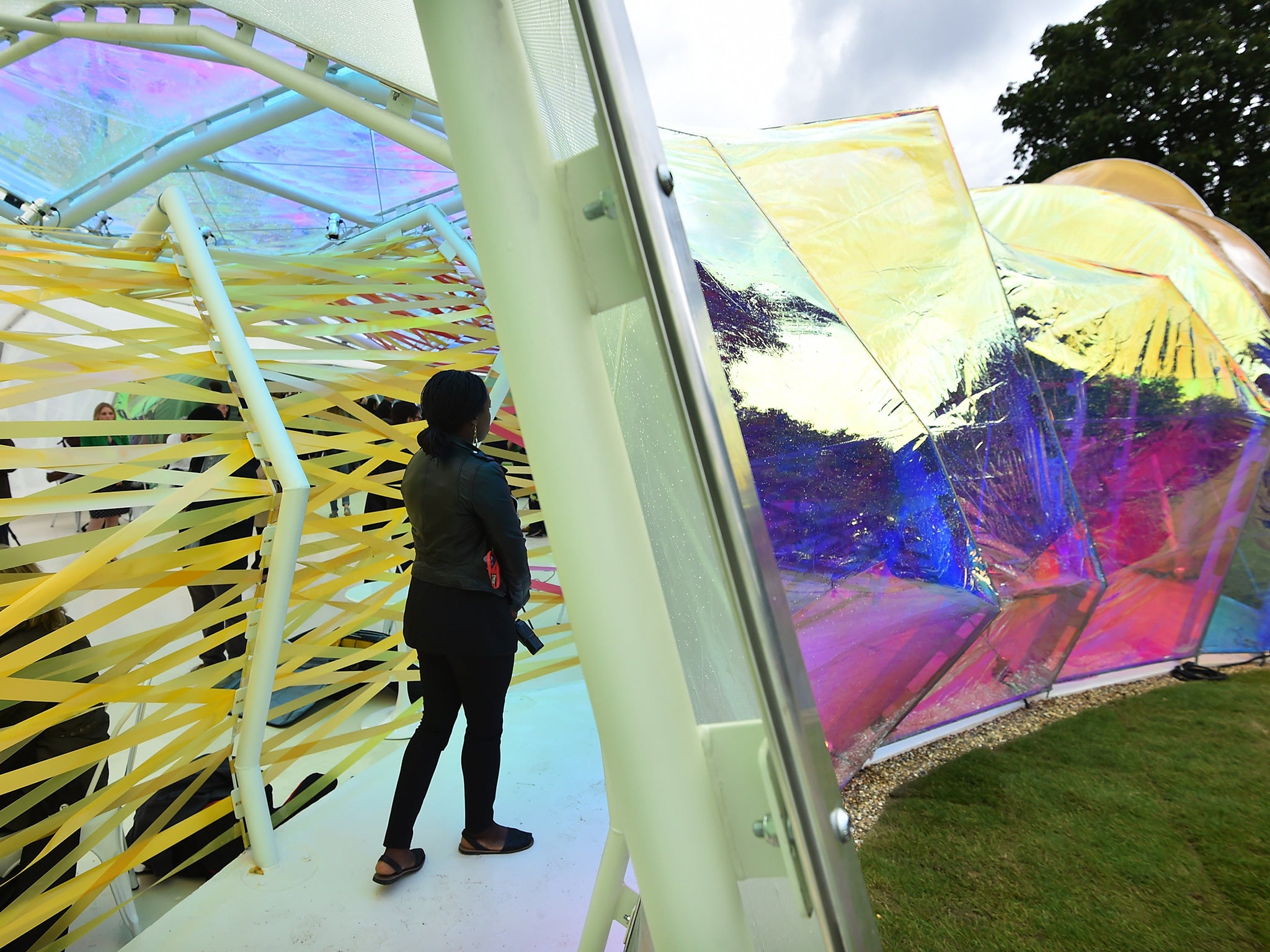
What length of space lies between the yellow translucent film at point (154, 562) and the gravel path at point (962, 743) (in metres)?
2.10

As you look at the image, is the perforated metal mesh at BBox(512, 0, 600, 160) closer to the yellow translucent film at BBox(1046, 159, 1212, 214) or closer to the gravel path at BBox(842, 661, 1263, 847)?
the gravel path at BBox(842, 661, 1263, 847)

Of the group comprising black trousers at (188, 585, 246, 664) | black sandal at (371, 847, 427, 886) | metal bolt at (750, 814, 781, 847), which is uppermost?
black trousers at (188, 585, 246, 664)

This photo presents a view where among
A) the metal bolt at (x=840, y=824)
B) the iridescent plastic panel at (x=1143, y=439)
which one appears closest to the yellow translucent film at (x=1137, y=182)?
the iridescent plastic panel at (x=1143, y=439)

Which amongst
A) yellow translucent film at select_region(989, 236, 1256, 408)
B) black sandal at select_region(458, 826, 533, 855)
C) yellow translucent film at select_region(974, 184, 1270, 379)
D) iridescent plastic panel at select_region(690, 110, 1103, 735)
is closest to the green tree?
yellow translucent film at select_region(974, 184, 1270, 379)

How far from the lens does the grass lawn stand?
2434 millimetres

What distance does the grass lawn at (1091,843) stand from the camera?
2.43 m

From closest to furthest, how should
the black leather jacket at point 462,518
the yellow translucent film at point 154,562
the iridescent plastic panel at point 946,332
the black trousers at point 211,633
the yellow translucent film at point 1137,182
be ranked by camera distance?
the yellow translucent film at point 154,562
the black leather jacket at point 462,518
the iridescent plastic panel at point 946,332
the black trousers at point 211,633
the yellow translucent film at point 1137,182

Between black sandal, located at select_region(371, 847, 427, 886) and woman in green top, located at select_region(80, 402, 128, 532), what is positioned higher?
woman in green top, located at select_region(80, 402, 128, 532)

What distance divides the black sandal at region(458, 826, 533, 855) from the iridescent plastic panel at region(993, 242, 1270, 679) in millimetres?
3078

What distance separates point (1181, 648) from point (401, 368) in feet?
15.3

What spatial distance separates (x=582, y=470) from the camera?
0.69 metres

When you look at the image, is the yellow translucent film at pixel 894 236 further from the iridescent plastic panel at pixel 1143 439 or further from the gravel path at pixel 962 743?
the gravel path at pixel 962 743

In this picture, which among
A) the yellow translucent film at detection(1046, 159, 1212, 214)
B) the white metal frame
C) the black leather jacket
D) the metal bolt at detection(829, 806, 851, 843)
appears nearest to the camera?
the metal bolt at detection(829, 806, 851, 843)

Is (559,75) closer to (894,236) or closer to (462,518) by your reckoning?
(462,518)
